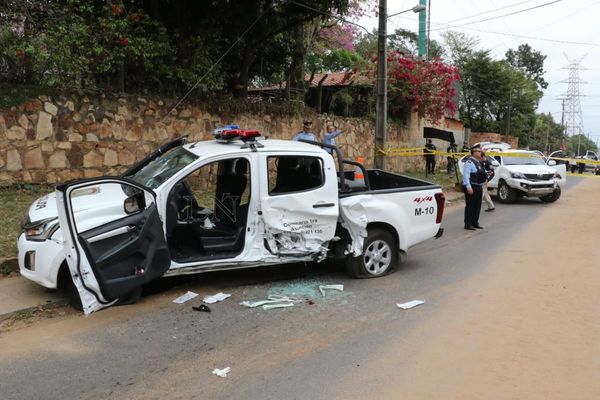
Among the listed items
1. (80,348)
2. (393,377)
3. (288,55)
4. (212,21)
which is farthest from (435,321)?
(288,55)

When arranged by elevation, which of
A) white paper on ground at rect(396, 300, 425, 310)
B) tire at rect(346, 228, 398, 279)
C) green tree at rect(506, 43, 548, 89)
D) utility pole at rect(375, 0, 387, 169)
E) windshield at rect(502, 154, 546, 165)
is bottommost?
white paper on ground at rect(396, 300, 425, 310)

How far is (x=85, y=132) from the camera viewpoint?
11016 millimetres

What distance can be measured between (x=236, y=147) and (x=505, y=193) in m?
11.7

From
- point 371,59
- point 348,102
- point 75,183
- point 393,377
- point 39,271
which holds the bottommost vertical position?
point 393,377

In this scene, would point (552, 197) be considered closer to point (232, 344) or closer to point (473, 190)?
point (473, 190)

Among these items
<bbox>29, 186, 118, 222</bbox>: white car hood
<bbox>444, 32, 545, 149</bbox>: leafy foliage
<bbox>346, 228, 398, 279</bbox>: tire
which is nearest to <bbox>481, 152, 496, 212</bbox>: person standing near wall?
<bbox>346, 228, 398, 279</bbox>: tire

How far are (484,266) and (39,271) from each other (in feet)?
18.5

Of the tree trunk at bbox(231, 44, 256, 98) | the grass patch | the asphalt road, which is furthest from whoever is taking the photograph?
the tree trunk at bbox(231, 44, 256, 98)

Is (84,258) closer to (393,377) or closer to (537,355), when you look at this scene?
(393,377)

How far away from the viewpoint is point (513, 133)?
172ft

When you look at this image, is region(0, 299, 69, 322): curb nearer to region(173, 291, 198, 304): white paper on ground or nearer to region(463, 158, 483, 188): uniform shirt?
region(173, 291, 198, 304): white paper on ground

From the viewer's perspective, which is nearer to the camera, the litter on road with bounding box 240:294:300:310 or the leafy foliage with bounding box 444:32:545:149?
the litter on road with bounding box 240:294:300:310

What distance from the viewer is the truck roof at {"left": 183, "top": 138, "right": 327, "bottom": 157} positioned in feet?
19.6

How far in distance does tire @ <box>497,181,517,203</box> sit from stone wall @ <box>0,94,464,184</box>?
8.03 m
